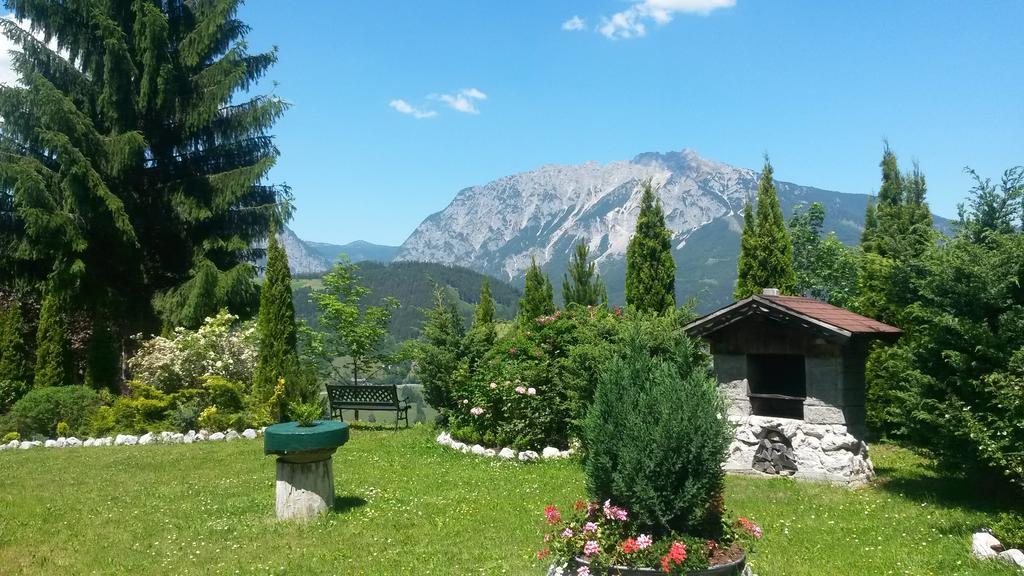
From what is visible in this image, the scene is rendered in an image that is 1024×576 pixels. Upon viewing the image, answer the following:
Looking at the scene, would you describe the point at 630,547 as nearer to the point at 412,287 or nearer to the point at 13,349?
the point at 13,349

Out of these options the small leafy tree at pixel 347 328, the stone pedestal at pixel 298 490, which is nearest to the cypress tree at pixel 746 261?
the small leafy tree at pixel 347 328

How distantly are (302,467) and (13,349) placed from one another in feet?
49.7

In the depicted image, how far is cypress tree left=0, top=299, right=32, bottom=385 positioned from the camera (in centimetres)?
1898

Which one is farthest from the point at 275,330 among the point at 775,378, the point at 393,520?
the point at 775,378

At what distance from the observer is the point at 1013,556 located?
6.44 meters

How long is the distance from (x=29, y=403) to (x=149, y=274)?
6385 mm

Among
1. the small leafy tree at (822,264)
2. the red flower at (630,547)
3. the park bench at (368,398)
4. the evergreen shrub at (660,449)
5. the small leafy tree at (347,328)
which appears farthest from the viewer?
the small leafy tree at (822,264)

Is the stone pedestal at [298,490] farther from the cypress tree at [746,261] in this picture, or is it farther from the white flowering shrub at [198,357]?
the cypress tree at [746,261]

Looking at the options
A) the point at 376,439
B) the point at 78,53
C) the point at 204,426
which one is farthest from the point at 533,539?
the point at 78,53

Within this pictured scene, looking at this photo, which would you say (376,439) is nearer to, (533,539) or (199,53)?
(533,539)

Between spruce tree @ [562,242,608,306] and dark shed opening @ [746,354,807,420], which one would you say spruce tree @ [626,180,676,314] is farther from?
dark shed opening @ [746,354,807,420]

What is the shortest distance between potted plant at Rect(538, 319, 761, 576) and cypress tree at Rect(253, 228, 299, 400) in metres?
12.9

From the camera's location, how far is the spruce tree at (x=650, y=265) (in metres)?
21.6

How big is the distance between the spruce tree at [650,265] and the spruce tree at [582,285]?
113cm
